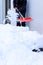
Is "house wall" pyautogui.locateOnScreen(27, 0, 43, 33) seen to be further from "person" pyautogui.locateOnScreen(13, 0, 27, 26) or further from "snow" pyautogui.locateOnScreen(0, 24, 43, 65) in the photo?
"snow" pyautogui.locateOnScreen(0, 24, 43, 65)

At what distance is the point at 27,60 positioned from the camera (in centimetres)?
69

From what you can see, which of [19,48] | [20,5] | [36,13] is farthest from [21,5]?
[19,48]

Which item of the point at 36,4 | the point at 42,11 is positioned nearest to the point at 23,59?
the point at 42,11

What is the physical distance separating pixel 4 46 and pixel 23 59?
155mm

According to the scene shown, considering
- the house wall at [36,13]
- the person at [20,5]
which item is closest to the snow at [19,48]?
the house wall at [36,13]

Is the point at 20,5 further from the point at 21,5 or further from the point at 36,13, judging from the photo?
the point at 36,13

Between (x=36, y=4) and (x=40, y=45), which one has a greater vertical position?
(x=36, y=4)

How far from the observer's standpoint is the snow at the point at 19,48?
0.68 m

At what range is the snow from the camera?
0.68 m

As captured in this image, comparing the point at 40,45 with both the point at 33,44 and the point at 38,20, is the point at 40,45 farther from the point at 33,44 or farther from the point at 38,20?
the point at 38,20

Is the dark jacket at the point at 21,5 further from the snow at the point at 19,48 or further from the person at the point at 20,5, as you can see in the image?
the snow at the point at 19,48

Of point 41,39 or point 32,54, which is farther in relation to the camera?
point 41,39

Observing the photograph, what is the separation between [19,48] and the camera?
810mm

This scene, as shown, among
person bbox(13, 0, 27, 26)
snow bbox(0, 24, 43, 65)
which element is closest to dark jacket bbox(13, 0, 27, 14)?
person bbox(13, 0, 27, 26)
